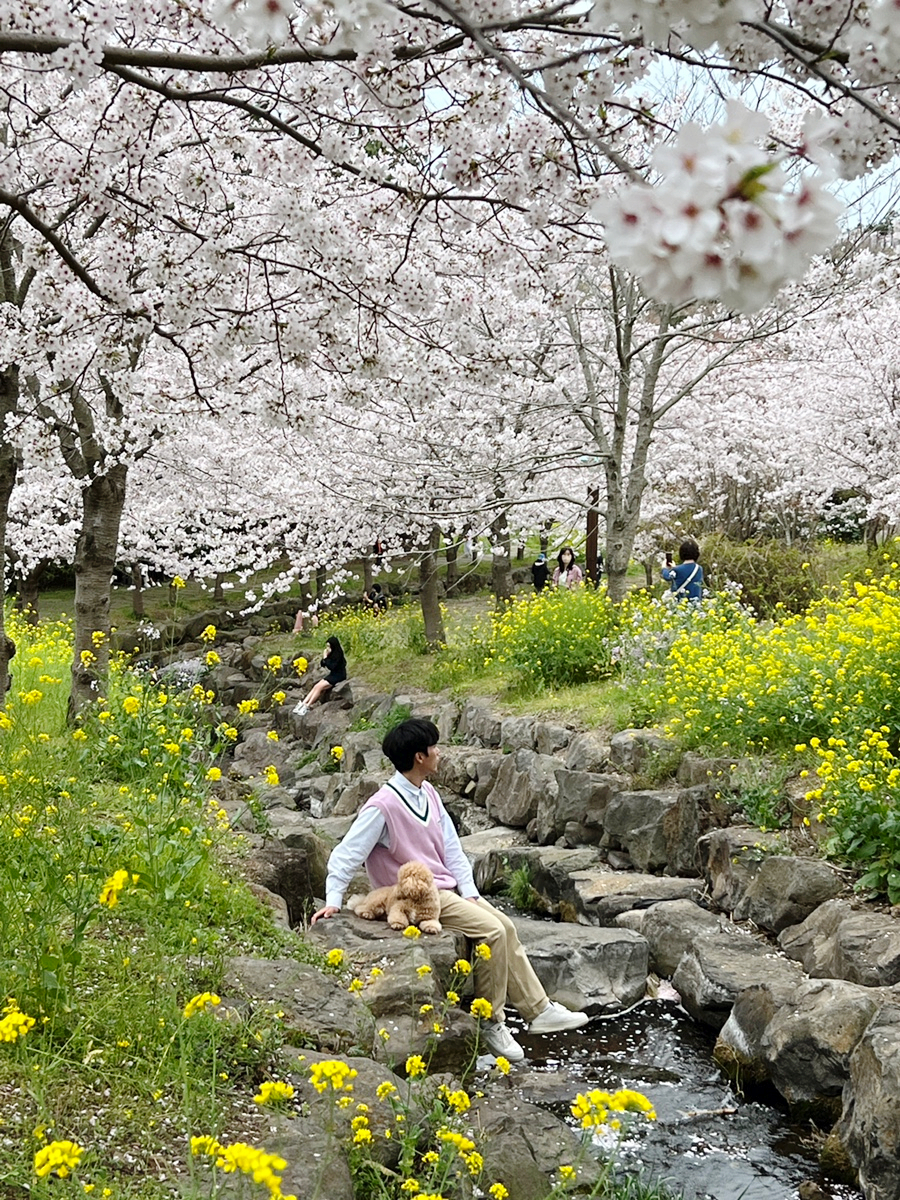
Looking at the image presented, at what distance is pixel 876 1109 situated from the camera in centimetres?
352

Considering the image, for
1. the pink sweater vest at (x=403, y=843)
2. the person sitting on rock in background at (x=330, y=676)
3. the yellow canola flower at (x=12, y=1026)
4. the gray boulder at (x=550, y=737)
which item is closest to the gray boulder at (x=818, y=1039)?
the pink sweater vest at (x=403, y=843)

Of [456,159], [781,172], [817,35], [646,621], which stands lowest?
[646,621]

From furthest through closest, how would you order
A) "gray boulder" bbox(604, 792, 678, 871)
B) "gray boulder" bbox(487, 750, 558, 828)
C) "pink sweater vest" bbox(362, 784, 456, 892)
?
"gray boulder" bbox(487, 750, 558, 828) → "gray boulder" bbox(604, 792, 678, 871) → "pink sweater vest" bbox(362, 784, 456, 892)

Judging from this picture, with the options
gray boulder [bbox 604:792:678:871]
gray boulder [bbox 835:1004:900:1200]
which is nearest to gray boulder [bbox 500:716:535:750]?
gray boulder [bbox 604:792:678:871]

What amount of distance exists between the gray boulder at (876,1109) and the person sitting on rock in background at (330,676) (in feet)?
36.7

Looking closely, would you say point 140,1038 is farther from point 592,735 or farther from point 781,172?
point 592,735

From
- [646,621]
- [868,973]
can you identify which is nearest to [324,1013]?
[868,973]

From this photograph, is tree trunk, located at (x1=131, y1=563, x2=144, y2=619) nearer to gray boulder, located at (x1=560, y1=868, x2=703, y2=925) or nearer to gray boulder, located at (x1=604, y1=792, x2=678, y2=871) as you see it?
gray boulder, located at (x1=604, y1=792, x2=678, y2=871)

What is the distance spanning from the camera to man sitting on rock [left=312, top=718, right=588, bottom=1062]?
480 cm

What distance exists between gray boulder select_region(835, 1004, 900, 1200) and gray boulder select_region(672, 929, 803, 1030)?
100cm

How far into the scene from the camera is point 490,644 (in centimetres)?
1299

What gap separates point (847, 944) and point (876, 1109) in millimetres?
1241

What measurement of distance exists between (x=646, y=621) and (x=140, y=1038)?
740 cm

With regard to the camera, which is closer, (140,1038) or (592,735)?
(140,1038)
